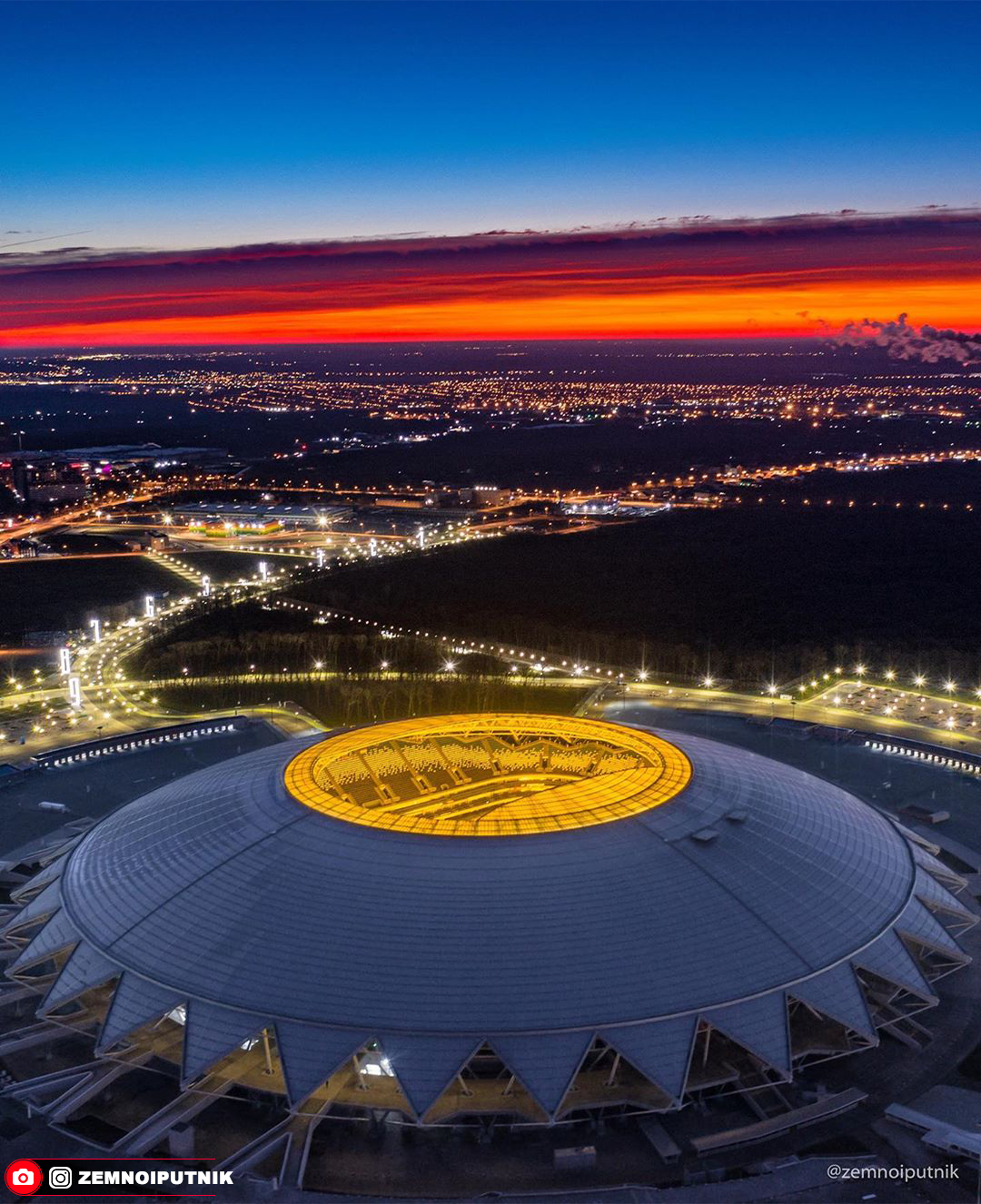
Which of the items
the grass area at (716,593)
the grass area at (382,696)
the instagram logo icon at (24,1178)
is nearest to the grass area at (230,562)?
the grass area at (716,593)

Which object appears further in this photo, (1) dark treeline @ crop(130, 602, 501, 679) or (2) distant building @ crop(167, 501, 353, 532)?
(2) distant building @ crop(167, 501, 353, 532)

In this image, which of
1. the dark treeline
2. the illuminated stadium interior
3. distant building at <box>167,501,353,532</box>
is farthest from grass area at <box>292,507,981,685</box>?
the illuminated stadium interior

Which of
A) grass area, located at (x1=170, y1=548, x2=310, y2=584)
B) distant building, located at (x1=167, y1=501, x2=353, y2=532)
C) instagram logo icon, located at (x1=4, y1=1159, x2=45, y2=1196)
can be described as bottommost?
distant building, located at (x1=167, y1=501, x2=353, y2=532)

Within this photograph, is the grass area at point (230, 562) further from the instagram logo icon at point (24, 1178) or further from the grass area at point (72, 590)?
the instagram logo icon at point (24, 1178)

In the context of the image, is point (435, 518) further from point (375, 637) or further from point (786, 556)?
point (375, 637)

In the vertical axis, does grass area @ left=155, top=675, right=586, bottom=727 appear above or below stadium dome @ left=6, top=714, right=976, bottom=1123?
below

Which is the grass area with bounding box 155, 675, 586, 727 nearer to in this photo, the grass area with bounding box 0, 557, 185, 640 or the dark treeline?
the dark treeline
